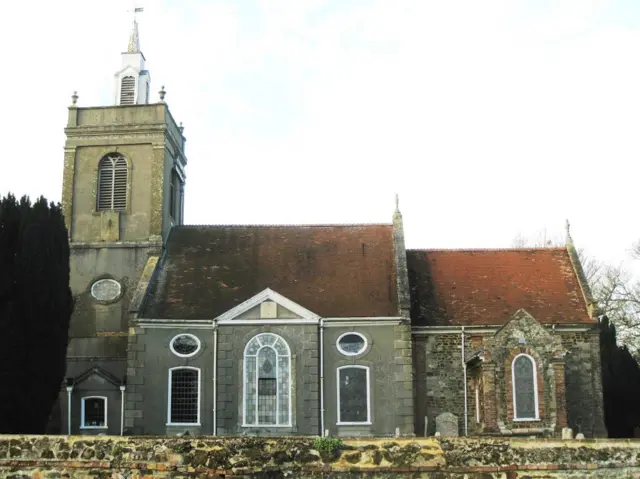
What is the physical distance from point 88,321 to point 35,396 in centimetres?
681

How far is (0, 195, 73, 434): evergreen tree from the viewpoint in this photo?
86.1 ft

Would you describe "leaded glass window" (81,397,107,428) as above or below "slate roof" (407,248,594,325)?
below

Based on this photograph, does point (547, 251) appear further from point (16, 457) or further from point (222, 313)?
point (16, 457)

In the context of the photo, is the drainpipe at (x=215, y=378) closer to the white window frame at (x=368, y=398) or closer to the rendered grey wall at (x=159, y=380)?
the rendered grey wall at (x=159, y=380)

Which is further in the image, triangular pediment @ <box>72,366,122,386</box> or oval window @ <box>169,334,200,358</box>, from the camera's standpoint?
triangular pediment @ <box>72,366,122,386</box>

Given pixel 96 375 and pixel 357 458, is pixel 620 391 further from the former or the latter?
pixel 357 458

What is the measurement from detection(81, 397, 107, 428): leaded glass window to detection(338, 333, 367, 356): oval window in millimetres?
9149

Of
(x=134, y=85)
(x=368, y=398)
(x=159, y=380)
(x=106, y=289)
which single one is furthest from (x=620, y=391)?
(x=134, y=85)

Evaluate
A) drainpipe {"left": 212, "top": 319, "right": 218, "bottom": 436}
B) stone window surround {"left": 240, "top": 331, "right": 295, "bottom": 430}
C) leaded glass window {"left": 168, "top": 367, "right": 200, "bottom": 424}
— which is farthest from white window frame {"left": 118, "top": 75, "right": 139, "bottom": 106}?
stone window surround {"left": 240, "top": 331, "right": 295, "bottom": 430}

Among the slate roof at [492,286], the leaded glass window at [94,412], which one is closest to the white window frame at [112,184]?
the leaded glass window at [94,412]

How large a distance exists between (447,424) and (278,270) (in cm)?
895

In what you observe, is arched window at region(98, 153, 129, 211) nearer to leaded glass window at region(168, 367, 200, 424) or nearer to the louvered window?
the louvered window

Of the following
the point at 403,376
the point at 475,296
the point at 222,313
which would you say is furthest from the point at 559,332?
the point at 222,313

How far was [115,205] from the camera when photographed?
35344mm
